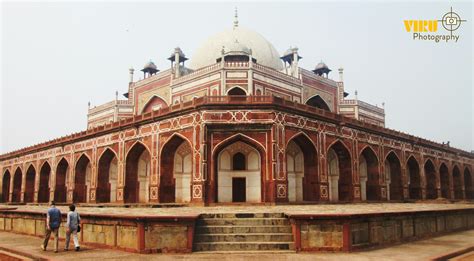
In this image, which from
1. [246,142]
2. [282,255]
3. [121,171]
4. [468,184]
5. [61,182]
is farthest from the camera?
[468,184]

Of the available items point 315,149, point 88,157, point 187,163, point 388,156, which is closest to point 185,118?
point 187,163

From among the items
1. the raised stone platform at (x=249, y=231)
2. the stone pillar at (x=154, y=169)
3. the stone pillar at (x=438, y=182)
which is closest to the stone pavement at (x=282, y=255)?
the raised stone platform at (x=249, y=231)

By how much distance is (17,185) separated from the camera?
132 feet

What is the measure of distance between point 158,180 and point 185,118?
387 centimetres

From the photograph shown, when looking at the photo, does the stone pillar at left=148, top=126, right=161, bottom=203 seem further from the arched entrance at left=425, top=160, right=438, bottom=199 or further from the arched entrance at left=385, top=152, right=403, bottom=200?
the arched entrance at left=425, top=160, right=438, bottom=199

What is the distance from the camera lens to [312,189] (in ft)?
74.2

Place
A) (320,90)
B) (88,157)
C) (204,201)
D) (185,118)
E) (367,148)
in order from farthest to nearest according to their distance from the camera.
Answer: (320,90), (88,157), (367,148), (185,118), (204,201)

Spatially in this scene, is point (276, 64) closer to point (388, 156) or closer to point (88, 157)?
point (388, 156)

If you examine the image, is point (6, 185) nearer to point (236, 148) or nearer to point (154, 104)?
point (154, 104)

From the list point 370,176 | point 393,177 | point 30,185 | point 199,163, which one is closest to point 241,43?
point 370,176

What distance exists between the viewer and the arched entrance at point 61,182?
33156 mm

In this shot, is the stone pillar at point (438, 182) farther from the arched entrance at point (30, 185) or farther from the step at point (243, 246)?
the arched entrance at point (30, 185)

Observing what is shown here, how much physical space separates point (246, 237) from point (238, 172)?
12.7m

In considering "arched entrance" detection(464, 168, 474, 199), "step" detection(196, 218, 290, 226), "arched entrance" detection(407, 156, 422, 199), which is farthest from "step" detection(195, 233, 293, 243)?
"arched entrance" detection(464, 168, 474, 199)
